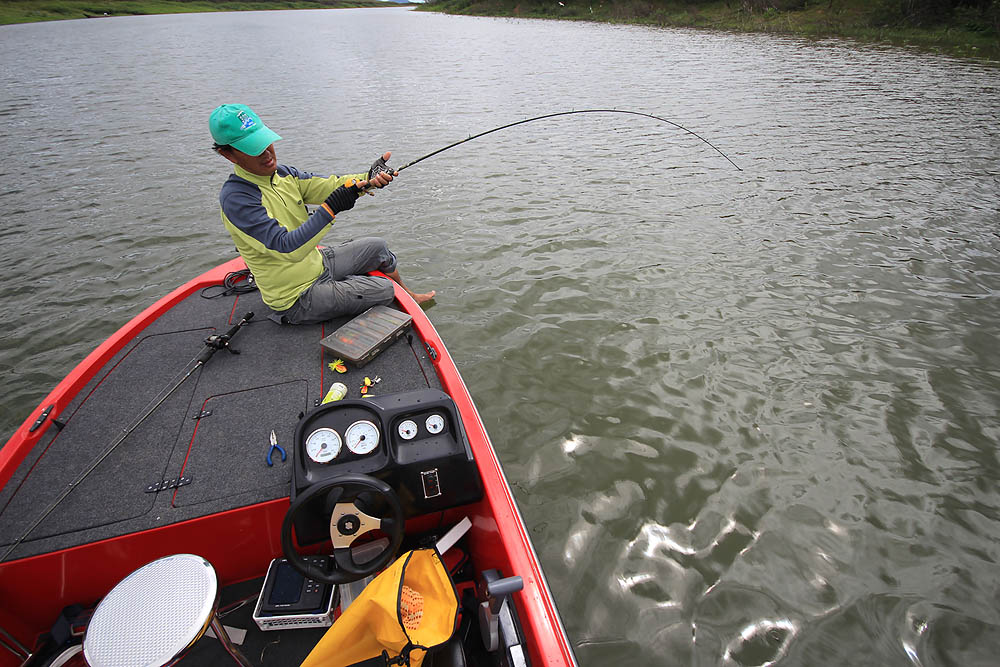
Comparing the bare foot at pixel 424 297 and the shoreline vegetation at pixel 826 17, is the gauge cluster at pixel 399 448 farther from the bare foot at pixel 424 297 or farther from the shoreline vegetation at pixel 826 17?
the shoreline vegetation at pixel 826 17

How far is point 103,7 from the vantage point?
71375 millimetres

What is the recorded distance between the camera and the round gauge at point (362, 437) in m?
2.28

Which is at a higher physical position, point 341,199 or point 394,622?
point 341,199

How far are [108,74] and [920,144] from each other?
2565cm

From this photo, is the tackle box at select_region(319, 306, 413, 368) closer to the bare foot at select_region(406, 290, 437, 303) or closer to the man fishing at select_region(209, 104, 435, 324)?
the man fishing at select_region(209, 104, 435, 324)

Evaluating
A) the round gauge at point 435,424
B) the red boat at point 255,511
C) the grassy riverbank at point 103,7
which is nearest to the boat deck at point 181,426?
the red boat at point 255,511

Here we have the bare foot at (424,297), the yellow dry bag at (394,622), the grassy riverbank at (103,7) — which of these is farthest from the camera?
the grassy riverbank at (103,7)

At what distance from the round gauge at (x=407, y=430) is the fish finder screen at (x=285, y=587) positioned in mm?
796

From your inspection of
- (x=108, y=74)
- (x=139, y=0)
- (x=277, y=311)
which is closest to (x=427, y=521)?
(x=277, y=311)

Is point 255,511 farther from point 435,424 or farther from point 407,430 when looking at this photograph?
point 435,424

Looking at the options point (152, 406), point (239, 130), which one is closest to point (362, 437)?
point (152, 406)

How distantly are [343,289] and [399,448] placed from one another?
1949 mm

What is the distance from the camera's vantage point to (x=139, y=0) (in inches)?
3292

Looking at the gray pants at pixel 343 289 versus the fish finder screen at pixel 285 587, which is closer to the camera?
the fish finder screen at pixel 285 587
